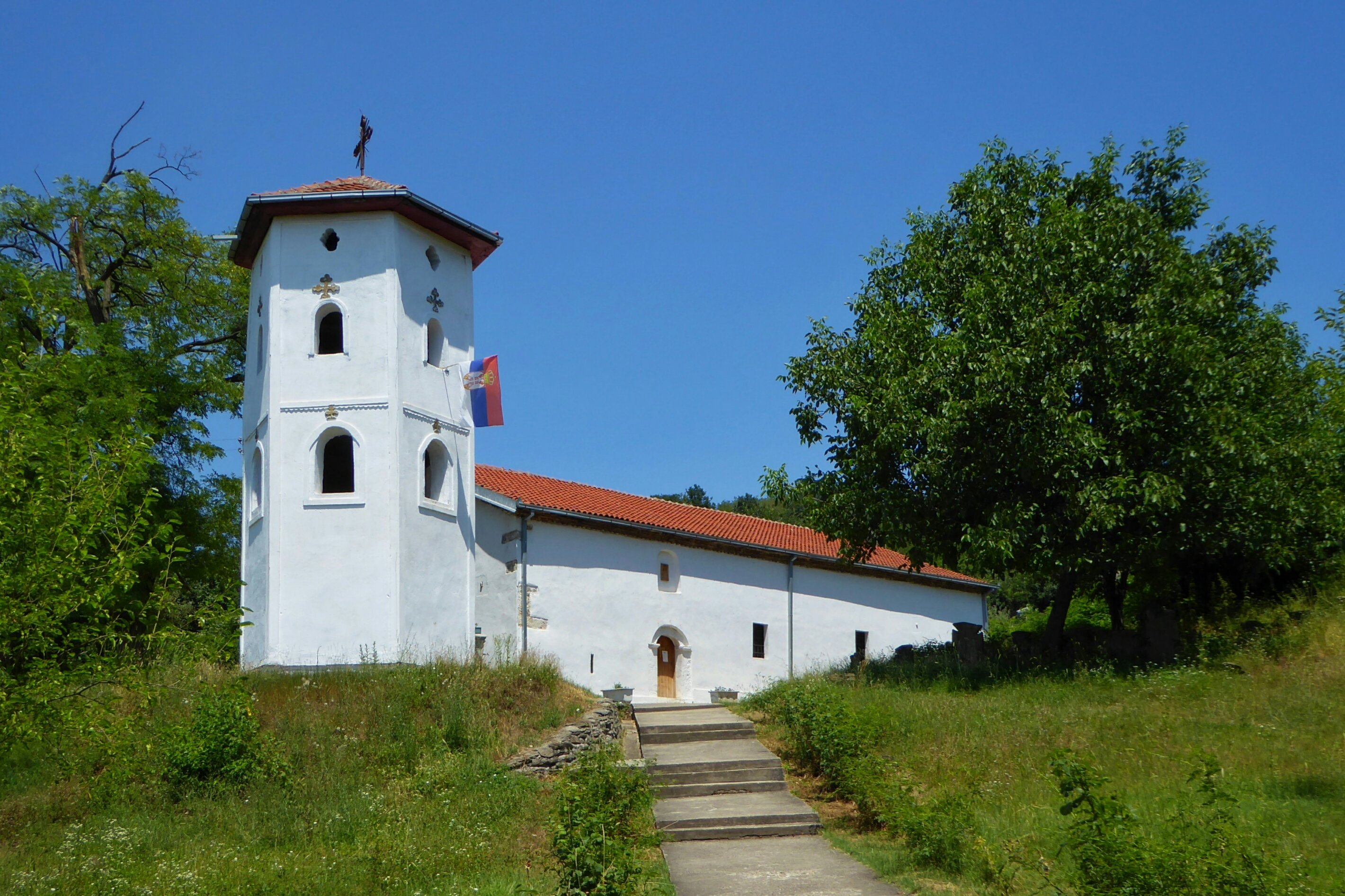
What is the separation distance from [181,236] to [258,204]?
24.2 feet

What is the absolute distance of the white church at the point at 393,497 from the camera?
19.2 metres

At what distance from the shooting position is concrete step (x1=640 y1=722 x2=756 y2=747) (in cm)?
1656

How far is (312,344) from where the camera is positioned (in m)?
20.1

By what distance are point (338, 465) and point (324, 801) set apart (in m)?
8.65

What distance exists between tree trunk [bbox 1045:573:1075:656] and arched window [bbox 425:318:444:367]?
488 inches

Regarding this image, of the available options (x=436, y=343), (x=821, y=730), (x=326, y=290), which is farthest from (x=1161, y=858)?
(x=326, y=290)

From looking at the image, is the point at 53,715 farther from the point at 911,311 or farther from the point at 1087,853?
the point at 911,311

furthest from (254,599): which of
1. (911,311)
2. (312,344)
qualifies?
(911,311)

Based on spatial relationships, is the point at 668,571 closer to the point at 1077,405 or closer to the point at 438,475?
the point at 438,475

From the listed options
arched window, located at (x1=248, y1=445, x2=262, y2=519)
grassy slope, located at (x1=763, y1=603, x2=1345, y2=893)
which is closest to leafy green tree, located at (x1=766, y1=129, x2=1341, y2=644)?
grassy slope, located at (x1=763, y1=603, x2=1345, y2=893)

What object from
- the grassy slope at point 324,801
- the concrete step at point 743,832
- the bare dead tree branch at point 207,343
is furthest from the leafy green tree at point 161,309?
the concrete step at point 743,832

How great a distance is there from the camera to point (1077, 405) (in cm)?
1869

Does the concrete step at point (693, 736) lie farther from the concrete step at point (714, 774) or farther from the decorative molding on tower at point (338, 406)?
the decorative molding on tower at point (338, 406)

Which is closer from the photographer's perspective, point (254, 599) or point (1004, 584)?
point (254, 599)
